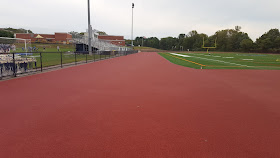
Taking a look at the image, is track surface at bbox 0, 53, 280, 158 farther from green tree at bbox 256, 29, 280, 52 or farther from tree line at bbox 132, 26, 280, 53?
green tree at bbox 256, 29, 280, 52

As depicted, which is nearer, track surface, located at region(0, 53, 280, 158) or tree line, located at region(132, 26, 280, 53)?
track surface, located at region(0, 53, 280, 158)

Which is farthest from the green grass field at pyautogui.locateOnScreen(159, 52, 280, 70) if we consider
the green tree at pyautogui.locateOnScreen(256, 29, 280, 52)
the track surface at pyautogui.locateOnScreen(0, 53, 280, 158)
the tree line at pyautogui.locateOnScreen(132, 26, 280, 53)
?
the green tree at pyautogui.locateOnScreen(256, 29, 280, 52)

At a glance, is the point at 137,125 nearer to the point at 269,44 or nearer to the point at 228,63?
the point at 228,63

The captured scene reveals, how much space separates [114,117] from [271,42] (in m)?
101

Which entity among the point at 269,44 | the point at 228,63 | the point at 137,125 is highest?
the point at 269,44

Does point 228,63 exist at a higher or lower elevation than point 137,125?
higher

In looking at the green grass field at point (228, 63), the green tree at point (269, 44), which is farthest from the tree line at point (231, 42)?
the green grass field at point (228, 63)

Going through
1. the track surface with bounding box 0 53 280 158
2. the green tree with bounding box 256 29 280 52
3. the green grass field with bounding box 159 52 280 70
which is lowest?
the track surface with bounding box 0 53 280 158

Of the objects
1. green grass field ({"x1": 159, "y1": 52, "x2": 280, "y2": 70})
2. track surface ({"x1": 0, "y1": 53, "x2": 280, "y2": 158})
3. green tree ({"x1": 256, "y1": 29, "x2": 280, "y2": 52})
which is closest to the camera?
track surface ({"x1": 0, "y1": 53, "x2": 280, "y2": 158})

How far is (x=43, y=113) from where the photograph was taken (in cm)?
463

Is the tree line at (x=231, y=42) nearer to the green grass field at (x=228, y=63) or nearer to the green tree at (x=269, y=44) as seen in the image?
the green tree at (x=269, y=44)

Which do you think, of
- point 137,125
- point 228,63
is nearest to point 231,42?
point 228,63

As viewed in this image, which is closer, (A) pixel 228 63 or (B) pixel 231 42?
(A) pixel 228 63

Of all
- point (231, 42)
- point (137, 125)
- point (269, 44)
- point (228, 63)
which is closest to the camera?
point (137, 125)
